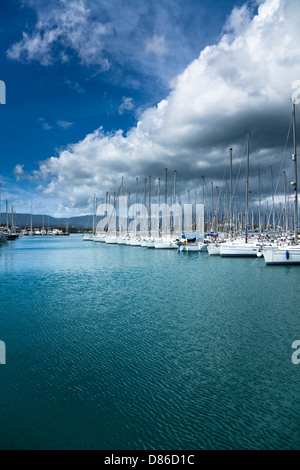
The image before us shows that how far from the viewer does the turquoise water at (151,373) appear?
806cm

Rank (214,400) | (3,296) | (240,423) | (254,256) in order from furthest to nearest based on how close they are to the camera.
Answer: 1. (254,256)
2. (3,296)
3. (214,400)
4. (240,423)

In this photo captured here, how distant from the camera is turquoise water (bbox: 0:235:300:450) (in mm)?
8062

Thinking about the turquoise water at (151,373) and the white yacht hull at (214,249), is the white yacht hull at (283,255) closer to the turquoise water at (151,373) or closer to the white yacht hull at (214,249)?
the white yacht hull at (214,249)

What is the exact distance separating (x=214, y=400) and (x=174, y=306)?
11.7m

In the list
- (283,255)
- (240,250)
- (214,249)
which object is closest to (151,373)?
(283,255)

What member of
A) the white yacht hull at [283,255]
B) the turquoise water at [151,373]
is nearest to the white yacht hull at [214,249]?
the white yacht hull at [283,255]

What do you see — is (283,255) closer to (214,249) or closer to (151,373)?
(214,249)

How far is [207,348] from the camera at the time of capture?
1360cm

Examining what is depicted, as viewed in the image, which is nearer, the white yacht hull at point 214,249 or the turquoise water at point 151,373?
the turquoise water at point 151,373

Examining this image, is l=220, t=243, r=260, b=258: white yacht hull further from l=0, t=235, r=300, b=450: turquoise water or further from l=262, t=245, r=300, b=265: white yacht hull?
l=0, t=235, r=300, b=450: turquoise water

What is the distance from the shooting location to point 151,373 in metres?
11.4
